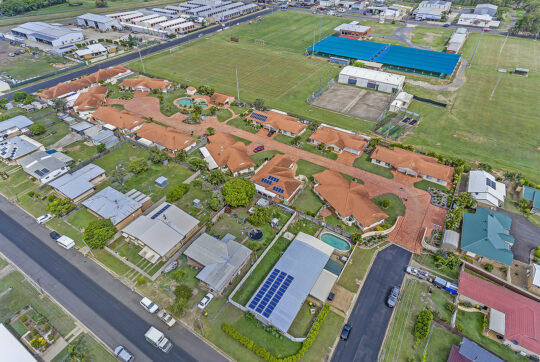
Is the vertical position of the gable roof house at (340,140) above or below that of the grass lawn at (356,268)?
above

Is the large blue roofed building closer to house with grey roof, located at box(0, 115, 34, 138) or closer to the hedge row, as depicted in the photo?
the hedge row

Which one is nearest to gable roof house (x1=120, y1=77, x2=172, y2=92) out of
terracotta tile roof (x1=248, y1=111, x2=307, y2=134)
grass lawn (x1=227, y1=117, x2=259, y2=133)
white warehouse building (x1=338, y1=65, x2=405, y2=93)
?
grass lawn (x1=227, y1=117, x2=259, y2=133)

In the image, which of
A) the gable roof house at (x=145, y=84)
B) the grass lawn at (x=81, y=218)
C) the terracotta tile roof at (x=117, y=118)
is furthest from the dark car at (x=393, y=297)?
the gable roof house at (x=145, y=84)

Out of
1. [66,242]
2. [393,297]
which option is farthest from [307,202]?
[66,242]

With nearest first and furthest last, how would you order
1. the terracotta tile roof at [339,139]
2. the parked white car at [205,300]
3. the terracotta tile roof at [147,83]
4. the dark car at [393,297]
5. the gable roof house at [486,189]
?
the parked white car at [205,300] < the dark car at [393,297] < the gable roof house at [486,189] < the terracotta tile roof at [339,139] < the terracotta tile roof at [147,83]

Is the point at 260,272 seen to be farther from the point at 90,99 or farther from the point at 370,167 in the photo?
the point at 90,99

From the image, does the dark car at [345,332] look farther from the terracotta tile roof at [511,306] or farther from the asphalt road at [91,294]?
the terracotta tile roof at [511,306]
